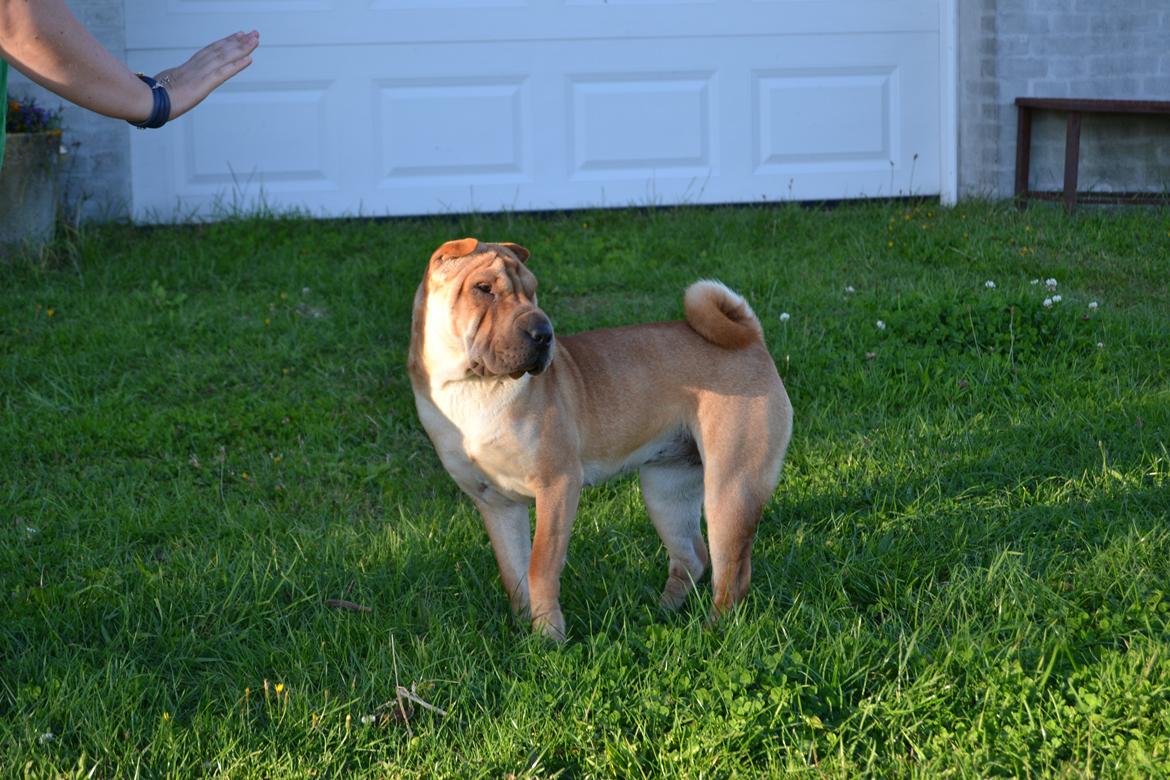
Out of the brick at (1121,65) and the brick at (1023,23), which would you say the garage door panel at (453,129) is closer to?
the brick at (1023,23)

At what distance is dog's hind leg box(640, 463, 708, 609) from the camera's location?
407cm

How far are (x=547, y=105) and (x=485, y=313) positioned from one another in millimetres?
5305

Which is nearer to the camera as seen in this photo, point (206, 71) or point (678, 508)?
point (206, 71)

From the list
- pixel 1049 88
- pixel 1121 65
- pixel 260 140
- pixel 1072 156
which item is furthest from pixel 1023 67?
pixel 260 140

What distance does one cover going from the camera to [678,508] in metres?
4.11

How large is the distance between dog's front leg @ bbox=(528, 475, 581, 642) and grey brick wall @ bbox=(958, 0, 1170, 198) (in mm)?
6032


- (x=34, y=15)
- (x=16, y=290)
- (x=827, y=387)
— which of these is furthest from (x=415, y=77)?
(x=34, y=15)

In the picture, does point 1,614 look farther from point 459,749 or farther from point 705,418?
point 705,418

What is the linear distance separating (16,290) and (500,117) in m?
3.22

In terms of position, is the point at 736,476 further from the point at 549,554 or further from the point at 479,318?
the point at 479,318

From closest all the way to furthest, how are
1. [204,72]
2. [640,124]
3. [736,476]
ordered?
[204,72] → [736,476] → [640,124]

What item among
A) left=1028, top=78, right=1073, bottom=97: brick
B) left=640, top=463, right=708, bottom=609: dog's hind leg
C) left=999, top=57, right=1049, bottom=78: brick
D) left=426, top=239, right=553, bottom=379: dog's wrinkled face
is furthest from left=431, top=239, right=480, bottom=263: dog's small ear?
left=1028, top=78, right=1073, bottom=97: brick

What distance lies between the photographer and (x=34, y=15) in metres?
2.77

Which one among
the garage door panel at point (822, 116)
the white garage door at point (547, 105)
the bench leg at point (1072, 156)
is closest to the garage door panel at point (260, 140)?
the white garage door at point (547, 105)
